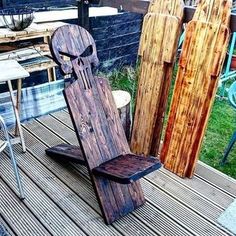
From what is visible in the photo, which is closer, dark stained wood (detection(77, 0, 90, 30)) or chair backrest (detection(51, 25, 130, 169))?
chair backrest (detection(51, 25, 130, 169))

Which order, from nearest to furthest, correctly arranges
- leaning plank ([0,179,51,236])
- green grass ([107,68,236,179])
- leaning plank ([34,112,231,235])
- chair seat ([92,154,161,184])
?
chair seat ([92,154,161,184]), leaning plank ([0,179,51,236]), leaning plank ([34,112,231,235]), green grass ([107,68,236,179])

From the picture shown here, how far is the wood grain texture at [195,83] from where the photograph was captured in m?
2.11

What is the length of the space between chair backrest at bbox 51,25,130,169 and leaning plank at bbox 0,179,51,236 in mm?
472

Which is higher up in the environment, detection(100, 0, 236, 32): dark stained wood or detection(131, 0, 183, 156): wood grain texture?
detection(100, 0, 236, 32): dark stained wood

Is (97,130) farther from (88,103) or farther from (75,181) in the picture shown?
(75,181)

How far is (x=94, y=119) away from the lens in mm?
2076

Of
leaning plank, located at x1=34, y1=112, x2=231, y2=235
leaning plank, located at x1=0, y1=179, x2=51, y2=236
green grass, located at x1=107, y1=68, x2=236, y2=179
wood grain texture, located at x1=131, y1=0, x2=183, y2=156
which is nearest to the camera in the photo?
leaning plank, located at x1=0, y1=179, x2=51, y2=236

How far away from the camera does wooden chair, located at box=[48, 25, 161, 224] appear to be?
194 cm

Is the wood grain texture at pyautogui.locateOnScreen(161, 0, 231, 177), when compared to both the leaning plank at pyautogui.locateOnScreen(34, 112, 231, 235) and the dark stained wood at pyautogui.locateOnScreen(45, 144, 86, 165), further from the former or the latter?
the dark stained wood at pyautogui.locateOnScreen(45, 144, 86, 165)

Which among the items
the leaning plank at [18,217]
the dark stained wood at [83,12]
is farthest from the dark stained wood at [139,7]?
the leaning plank at [18,217]

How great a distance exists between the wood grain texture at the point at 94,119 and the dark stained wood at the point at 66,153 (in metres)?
0.34

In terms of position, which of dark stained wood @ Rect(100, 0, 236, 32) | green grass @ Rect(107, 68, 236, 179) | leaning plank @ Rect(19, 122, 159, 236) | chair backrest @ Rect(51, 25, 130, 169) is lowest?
green grass @ Rect(107, 68, 236, 179)

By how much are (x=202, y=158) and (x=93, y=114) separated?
1.47 metres

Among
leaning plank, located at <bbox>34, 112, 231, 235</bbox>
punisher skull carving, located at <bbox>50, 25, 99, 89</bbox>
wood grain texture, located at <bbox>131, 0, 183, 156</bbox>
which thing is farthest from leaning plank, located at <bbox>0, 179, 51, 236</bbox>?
wood grain texture, located at <bbox>131, 0, 183, 156</bbox>
